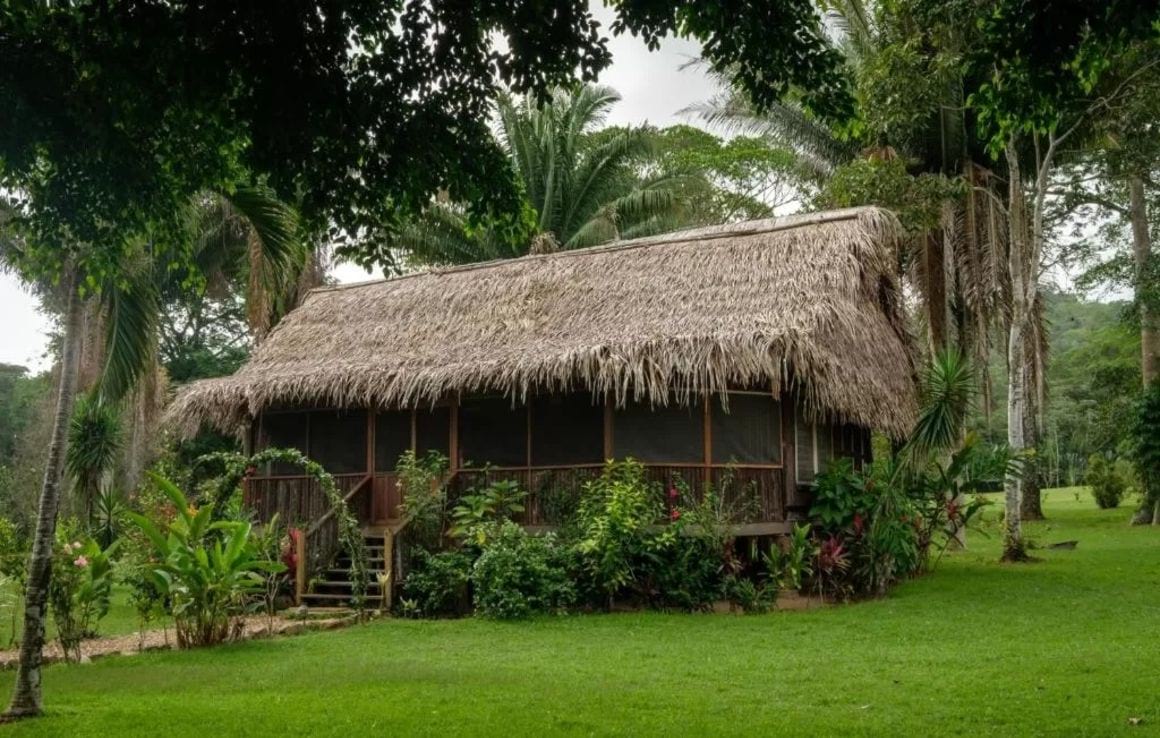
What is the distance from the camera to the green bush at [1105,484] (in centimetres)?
3077

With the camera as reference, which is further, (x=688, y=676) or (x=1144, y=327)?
(x=1144, y=327)

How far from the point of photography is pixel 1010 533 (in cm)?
1764

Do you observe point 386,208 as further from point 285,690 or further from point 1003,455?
point 1003,455

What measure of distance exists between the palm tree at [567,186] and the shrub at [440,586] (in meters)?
14.2

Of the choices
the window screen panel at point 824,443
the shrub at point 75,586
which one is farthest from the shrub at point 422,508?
the window screen panel at point 824,443

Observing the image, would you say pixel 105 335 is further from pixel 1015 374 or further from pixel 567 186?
pixel 567 186

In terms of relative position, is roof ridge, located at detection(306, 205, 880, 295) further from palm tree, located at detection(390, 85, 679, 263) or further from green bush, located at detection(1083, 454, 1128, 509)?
green bush, located at detection(1083, 454, 1128, 509)

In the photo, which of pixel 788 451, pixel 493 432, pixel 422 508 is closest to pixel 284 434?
pixel 493 432

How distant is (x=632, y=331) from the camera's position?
14.9 metres

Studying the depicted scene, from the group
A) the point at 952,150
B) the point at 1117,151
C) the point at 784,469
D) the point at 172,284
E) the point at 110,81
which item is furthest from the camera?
the point at 172,284

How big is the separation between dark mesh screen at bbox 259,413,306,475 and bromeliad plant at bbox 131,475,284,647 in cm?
613

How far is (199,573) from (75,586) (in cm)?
119

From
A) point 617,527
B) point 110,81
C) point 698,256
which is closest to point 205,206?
point 698,256

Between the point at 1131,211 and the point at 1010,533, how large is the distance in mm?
10516
